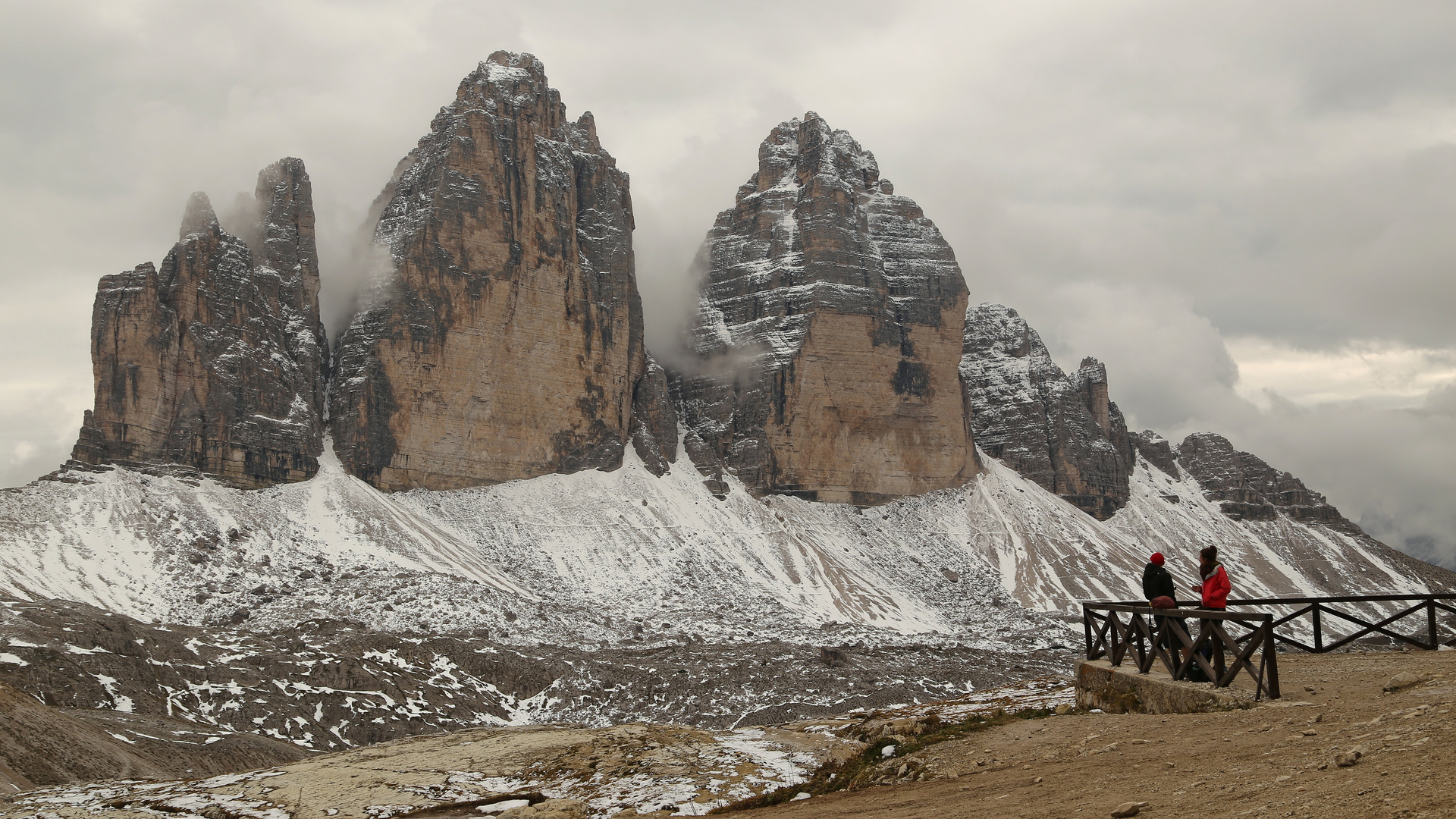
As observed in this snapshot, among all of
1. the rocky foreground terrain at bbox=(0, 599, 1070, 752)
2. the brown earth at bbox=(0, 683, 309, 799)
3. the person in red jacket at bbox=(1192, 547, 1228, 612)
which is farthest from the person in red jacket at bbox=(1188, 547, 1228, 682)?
the rocky foreground terrain at bbox=(0, 599, 1070, 752)

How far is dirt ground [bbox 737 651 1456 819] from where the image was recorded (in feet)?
24.5

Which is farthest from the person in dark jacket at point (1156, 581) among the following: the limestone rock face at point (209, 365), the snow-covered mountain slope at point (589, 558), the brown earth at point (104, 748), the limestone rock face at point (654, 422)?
the limestone rock face at point (654, 422)

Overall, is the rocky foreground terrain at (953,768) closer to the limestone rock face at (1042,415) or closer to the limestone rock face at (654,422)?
the limestone rock face at (654,422)

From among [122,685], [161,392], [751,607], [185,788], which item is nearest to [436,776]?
[185,788]

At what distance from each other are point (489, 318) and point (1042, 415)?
270 feet

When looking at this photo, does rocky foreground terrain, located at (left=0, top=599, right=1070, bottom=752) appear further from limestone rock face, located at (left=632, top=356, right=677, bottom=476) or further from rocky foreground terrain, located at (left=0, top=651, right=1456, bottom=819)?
limestone rock face, located at (left=632, top=356, right=677, bottom=476)

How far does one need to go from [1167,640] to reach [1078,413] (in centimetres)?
15543

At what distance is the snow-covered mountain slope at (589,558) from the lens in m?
77.4

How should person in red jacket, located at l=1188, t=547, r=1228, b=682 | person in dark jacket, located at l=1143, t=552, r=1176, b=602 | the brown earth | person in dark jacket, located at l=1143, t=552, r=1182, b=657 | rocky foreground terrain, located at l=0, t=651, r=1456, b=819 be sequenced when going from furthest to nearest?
the brown earth
person in dark jacket, located at l=1143, t=552, r=1176, b=602
person in dark jacket, located at l=1143, t=552, r=1182, b=657
person in red jacket, located at l=1188, t=547, r=1228, b=682
rocky foreground terrain, located at l=0, t=651, r=1456, b=819

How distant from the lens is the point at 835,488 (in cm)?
13200

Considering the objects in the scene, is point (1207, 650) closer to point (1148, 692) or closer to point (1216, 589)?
point (1216, 589)

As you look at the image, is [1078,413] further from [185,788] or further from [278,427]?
[185,788]

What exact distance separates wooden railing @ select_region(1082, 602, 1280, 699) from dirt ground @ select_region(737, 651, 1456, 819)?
1.54 ft

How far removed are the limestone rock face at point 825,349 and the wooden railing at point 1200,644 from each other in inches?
4368
